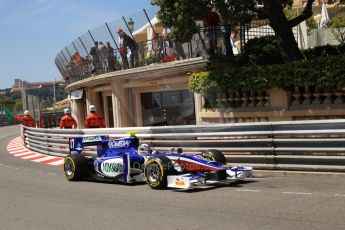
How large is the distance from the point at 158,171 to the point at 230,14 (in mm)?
6502

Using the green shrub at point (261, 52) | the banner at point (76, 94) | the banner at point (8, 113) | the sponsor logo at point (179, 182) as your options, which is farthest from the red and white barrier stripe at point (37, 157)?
the banner at point (8, 113)

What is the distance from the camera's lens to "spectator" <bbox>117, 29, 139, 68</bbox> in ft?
68.8

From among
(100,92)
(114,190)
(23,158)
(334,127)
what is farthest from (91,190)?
(100,92)

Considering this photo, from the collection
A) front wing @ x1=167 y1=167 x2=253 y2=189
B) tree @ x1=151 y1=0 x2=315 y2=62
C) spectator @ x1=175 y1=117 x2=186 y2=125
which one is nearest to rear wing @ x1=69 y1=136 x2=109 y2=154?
front wing @ x1=167 y1=167 x2=253 y2=189

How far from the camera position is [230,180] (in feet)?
33.7

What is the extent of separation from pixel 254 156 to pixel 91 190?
3335 mm

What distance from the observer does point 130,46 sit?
21.2 metres

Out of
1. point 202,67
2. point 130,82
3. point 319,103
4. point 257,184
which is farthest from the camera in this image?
point 130,82

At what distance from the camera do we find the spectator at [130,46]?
21.0 m

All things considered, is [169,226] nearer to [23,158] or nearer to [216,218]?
[216,218]

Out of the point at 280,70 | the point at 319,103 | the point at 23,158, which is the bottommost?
the point at 23,158

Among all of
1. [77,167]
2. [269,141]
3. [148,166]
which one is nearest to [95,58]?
[77,167]

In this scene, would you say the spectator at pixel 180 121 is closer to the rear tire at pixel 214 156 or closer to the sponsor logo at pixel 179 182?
the rear tire at pixel 214 156

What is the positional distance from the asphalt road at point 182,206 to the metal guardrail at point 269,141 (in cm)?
38
